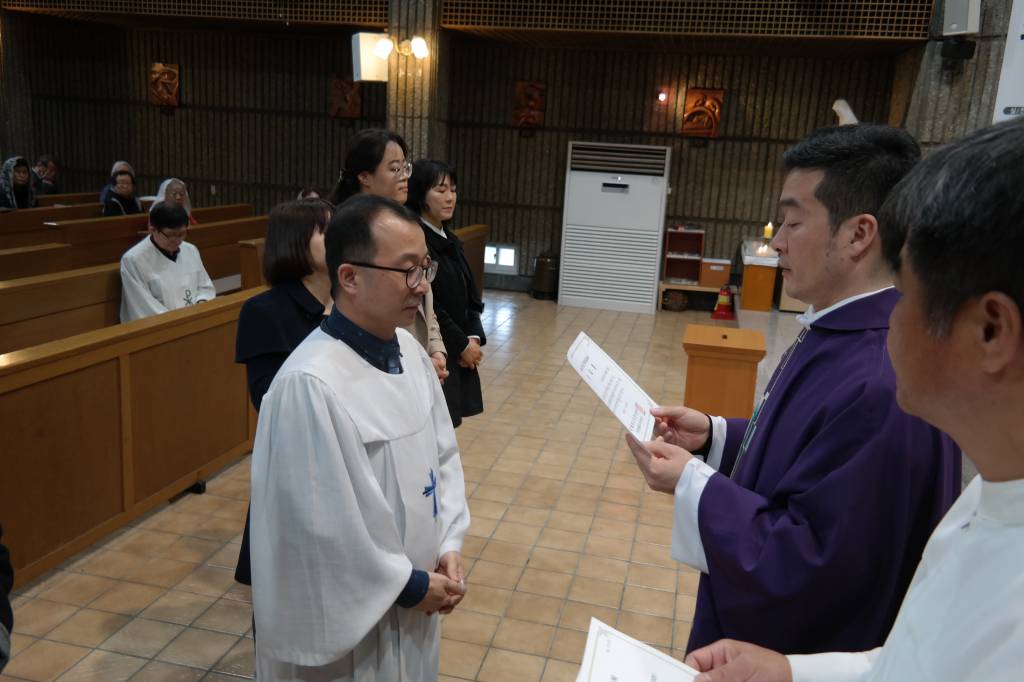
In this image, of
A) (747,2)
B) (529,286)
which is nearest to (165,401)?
(747,2)

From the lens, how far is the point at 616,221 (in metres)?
11.0

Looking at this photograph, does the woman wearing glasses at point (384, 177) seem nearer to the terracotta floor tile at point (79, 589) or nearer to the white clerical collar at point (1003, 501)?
the terracotta floor tile at point (79, 589)

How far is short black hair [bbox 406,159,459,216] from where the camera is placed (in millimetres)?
3980

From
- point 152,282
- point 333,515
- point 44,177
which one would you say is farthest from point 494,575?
point 44,177

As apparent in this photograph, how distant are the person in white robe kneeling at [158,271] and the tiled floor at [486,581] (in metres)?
1.26

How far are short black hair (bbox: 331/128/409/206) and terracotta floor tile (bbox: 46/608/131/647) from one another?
6.59 feet

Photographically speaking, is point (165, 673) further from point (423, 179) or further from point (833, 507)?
point (833, 507)

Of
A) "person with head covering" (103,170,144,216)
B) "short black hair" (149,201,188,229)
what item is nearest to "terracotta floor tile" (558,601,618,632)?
"short black hair" (149,201,188,229)

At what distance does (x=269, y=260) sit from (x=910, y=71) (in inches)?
317

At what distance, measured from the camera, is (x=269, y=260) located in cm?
297

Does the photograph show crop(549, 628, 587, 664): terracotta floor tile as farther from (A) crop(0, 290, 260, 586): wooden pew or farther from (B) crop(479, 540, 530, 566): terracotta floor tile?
(A) crop(0, 290, 260, 586): wooden pew

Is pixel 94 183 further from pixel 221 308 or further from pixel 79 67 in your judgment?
pixel 221 308

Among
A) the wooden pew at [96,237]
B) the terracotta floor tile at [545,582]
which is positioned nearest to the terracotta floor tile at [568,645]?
the terracotta floor tile at [545,582]

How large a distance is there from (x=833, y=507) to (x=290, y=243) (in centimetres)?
212
